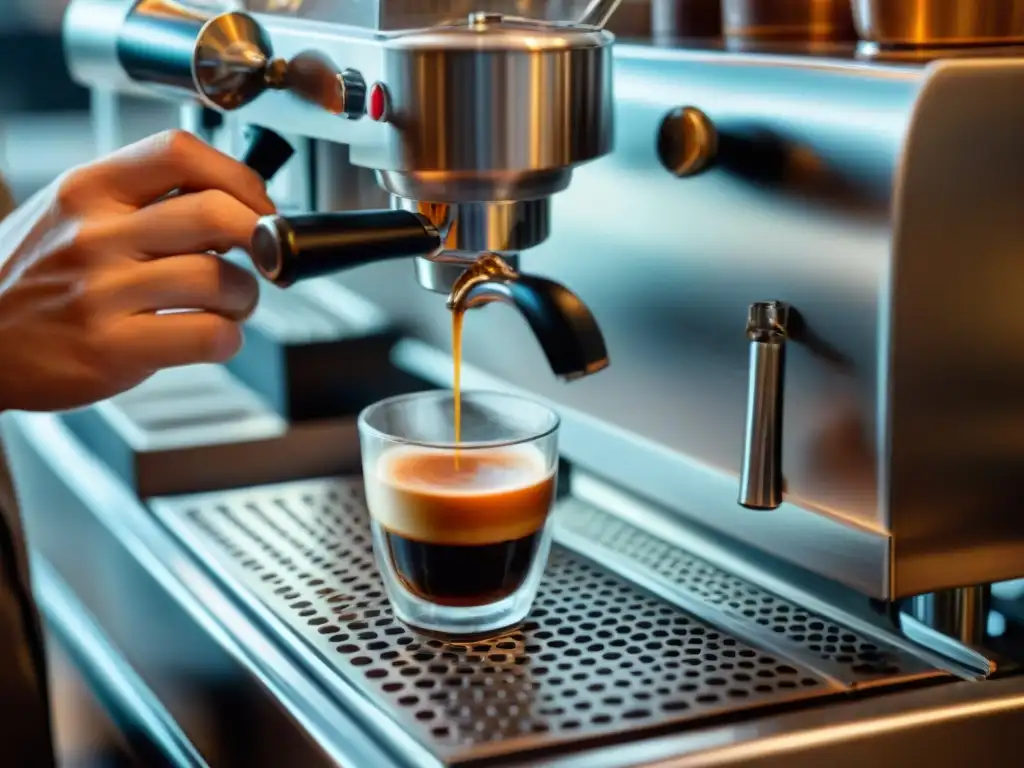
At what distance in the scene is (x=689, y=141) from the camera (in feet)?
2.03

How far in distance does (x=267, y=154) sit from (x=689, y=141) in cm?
22

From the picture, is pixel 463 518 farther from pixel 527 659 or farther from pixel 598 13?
pixel 598 13

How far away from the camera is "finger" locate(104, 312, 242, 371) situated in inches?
23.9

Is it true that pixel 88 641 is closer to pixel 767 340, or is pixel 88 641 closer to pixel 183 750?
pixel 183 750

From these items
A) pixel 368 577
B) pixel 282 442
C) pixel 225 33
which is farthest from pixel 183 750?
pixel 225 33

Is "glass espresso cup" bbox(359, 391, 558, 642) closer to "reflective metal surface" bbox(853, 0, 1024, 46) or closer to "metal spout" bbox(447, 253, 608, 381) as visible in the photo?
"metal spout" bbox(447, 253, 608, 381)

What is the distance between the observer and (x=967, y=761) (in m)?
0.55

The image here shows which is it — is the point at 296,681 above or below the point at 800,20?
below

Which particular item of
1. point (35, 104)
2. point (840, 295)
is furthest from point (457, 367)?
point (35, 104)

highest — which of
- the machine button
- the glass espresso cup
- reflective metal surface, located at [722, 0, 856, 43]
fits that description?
reflective metal surface, located at [722, 0, 856, 43]

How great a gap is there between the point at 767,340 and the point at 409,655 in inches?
7.9

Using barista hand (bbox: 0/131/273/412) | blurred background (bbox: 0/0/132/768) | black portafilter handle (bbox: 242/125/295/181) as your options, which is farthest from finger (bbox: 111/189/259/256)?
blurred background (bbox: 0/0/132/768)

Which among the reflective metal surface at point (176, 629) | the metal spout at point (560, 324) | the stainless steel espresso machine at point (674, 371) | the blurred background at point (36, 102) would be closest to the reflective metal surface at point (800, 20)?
the stainless steel espresso machine at point (674, 371)

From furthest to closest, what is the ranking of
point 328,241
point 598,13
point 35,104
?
point 35,104 → point 598,13 → point 328,241
